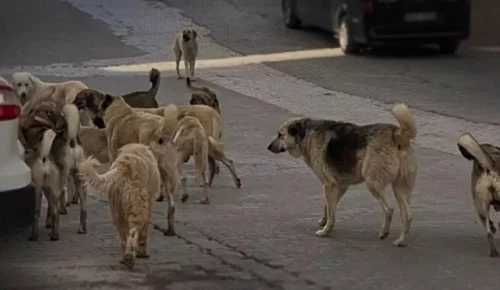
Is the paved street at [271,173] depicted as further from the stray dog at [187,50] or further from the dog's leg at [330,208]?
the stray dog at [187,50]

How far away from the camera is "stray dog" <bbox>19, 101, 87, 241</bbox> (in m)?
8.28

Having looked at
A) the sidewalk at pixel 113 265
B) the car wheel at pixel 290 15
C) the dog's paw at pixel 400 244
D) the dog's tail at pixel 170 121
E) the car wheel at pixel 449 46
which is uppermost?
the dog's tail at pixel 170 121

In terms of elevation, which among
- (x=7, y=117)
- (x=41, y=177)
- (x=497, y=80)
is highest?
(x=7, y=117)

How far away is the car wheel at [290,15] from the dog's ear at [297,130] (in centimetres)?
1648

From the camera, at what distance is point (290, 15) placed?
26141mm

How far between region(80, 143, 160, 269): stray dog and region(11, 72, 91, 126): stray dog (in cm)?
385

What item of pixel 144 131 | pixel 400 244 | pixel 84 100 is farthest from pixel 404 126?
pixel 84 100

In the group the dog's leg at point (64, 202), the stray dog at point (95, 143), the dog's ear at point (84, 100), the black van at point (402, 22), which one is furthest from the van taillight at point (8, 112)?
the black van at point (402, 22)

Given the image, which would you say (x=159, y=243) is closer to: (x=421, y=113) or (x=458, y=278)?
(x=458, y=278)

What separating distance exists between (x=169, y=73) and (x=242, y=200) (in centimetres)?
1049

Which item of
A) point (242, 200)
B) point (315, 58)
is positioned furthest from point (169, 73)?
point (242, 200)

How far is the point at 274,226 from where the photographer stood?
369 inches

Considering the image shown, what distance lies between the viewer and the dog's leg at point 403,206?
870cm

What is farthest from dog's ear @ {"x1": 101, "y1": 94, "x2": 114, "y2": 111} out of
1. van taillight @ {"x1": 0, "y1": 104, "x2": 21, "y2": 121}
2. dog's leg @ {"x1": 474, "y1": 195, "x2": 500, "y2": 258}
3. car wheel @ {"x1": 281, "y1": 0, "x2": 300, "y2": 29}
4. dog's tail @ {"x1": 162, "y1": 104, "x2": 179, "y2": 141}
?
car wheel @ {"x1": 281, "y1": 0, "x2": 300, "y2": 29}
